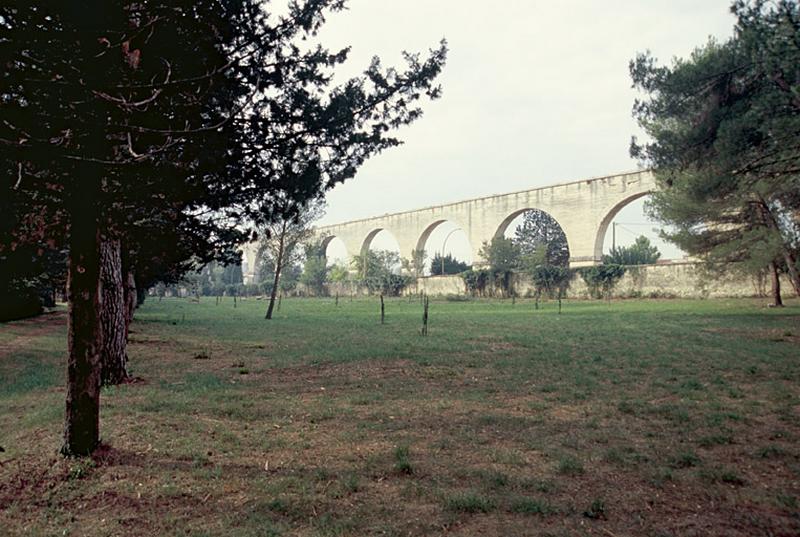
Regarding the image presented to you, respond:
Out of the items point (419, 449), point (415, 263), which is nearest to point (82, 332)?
point (419, 449)

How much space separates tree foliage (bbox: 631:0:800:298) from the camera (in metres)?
8.57

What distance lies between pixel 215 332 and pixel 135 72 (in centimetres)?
1336

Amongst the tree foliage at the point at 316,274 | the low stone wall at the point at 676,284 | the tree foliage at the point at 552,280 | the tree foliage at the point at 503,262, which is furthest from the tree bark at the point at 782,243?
the tree foliage at the point at 316,274

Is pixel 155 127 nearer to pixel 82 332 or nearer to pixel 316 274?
pixel 82 332

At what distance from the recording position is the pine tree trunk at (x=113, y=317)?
6.44 m

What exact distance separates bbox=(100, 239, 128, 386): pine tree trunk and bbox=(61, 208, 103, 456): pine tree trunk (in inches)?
107

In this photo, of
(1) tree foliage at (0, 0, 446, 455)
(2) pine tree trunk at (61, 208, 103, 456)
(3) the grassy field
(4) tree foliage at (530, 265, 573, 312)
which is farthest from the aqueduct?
(2) pine tree trunk at (61, 208, 103, 456)

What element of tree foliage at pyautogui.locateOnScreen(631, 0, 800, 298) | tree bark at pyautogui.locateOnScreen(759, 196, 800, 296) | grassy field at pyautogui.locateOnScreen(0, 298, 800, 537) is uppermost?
tree foliage at pyautogui.locateOnScreen(631, 0, 800, 298)

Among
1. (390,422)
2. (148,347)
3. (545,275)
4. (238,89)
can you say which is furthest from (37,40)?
(545,275)

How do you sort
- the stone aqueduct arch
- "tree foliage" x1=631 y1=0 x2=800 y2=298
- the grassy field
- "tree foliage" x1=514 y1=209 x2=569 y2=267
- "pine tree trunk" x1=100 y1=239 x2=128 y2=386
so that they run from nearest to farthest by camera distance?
the grassy field → "pine tree trunk" x1=100 y1=239 x2=128 y2=386 → "tree foliage" x1=631 y1=0 x2=800 y2=298 → the stone aqueduct arch → "tree foliage" x1=514 y1=209 x2=569 y2=267

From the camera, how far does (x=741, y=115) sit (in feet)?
32.8

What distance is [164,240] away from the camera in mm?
6047

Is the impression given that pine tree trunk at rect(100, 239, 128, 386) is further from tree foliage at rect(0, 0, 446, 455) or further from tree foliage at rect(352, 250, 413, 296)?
tree foliage at rect(352, 250, 413, 296)

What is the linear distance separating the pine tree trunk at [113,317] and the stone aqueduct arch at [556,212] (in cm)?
2676
